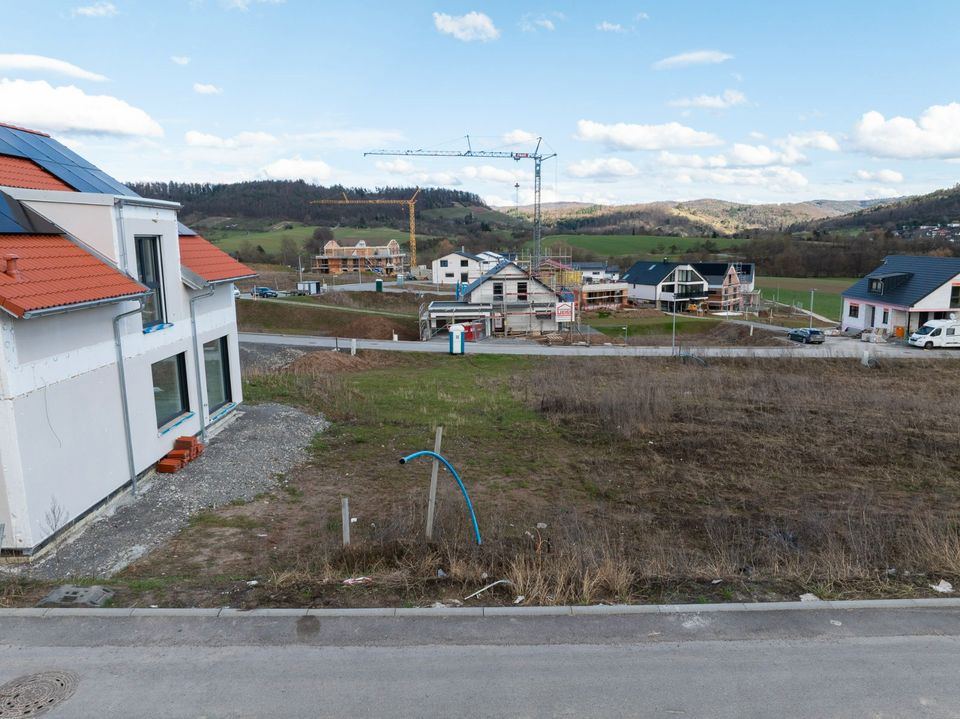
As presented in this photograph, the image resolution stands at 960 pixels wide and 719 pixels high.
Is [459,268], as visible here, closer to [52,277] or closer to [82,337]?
[82,337]

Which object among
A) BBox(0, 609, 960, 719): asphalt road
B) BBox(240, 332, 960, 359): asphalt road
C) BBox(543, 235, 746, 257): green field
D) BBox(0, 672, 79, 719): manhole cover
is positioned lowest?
BBox(240, 332, 960, 359): asphalt road

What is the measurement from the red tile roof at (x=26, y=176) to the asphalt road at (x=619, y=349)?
2564 cm

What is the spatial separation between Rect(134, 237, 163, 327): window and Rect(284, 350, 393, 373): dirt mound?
1665 cm

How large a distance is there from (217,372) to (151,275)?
495cm

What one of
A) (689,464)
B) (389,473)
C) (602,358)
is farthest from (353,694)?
(602,358)

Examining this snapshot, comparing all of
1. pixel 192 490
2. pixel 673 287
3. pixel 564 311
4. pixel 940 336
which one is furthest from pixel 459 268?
pixel 192 490

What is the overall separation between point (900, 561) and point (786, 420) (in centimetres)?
1331

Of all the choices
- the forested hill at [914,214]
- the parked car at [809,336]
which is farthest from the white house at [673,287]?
the forested hill at [914,214]

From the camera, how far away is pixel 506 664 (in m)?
6.02

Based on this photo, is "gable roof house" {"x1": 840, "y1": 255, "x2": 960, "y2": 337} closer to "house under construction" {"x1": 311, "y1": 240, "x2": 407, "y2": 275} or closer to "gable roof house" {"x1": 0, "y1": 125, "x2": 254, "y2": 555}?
"gable roof house" {"x1": 0, "y1": 125, "x2": 254, "y2": 555}

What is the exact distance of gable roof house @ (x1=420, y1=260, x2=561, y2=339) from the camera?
49.4m

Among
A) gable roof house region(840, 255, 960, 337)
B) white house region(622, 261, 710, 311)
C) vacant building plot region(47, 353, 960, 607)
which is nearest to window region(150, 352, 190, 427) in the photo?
vacant building plot region(47, 353, 960, 607)

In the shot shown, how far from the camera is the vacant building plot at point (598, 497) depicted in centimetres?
761

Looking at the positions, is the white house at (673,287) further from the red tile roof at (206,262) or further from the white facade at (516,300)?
the red tile roof at (206,262)
